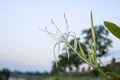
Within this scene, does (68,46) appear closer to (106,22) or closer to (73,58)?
(106,22)

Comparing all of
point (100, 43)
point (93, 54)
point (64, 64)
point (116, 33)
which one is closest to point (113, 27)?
point (116, 33)

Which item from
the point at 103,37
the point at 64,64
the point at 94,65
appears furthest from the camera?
the point at 103,37

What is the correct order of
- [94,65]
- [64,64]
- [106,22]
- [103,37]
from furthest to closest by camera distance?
1. [103,37]
2. [64,64]
3. [106,22]
4. [94,65]

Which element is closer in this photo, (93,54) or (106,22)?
(93,54)

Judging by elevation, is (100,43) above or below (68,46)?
above

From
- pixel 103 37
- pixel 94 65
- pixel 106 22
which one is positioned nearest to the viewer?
pixel 94 65

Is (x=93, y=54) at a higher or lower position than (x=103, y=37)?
lower

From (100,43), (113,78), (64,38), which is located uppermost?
(100,43)

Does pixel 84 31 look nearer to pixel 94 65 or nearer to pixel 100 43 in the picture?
pixel 100 43

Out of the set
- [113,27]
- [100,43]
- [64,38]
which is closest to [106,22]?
[113,27]
